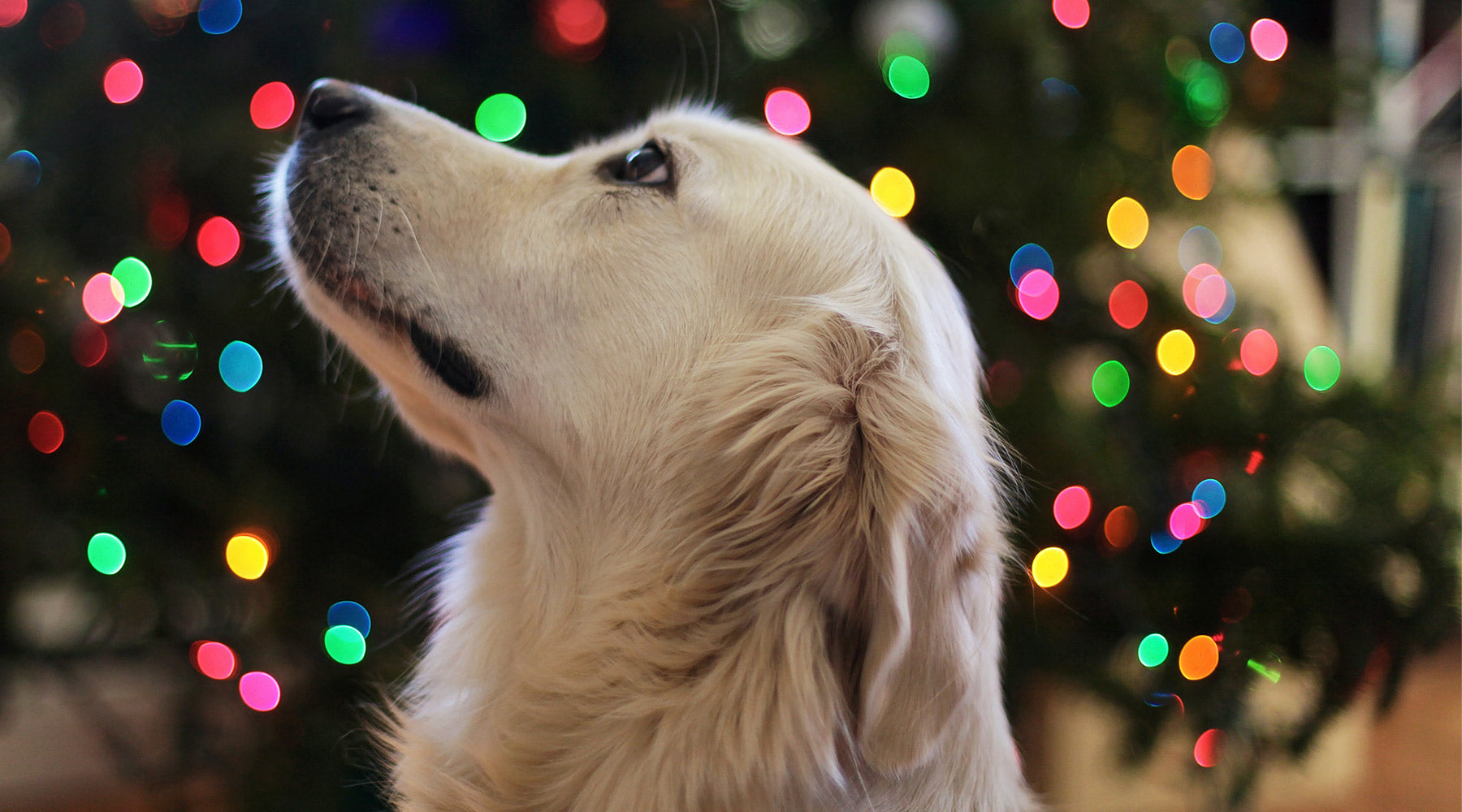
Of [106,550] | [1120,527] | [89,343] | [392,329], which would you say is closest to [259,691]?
[106,550]

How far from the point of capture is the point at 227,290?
140 cm

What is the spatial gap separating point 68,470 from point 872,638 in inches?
54.0

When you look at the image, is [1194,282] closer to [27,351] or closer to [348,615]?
[348,615]

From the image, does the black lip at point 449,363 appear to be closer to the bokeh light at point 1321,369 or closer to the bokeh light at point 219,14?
the bokeh light at point 219,14

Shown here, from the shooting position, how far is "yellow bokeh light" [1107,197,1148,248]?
1.57 m

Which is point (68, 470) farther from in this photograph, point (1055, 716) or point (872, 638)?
point (1055, 716)

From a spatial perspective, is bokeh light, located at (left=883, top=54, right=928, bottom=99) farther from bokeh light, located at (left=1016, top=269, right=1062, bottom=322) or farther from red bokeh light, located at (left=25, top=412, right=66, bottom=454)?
red bokeh light, located at (left=25, top=412, right=66, bottom=454)

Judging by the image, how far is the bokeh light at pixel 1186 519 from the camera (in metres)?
1.59

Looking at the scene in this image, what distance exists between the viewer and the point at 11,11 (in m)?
1.35

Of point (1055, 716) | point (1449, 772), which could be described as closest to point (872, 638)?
point (1055, 716)

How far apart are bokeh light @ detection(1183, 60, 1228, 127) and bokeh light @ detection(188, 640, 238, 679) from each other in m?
2.04

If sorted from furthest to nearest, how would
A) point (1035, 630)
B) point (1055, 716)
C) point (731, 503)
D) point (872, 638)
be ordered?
point (1055, 716) < point (1035, 630) < point (731, 503) < point (872, 638)

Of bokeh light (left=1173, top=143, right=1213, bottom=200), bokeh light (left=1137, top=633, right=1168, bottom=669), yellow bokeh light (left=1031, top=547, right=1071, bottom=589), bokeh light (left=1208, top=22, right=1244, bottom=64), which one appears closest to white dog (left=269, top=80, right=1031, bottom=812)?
yellow bokeh light (left=1031, top=547, right=1071, bottom=589)

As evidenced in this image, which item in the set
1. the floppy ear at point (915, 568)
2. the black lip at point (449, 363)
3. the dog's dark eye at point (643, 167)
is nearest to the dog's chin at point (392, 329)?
the black lip at point (449, 363)
